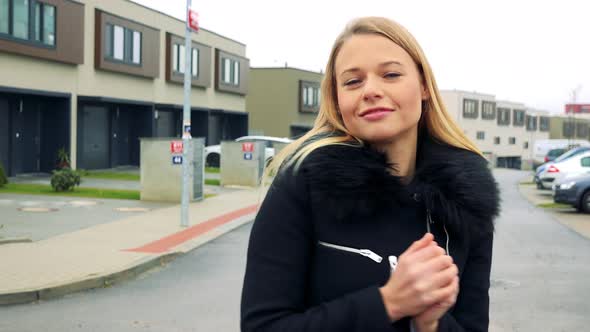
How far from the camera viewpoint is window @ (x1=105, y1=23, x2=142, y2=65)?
31484 millimetres

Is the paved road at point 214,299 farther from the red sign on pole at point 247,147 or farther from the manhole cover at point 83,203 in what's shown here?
the red sign on pole at point 247,147

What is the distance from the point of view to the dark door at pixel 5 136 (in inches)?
1015

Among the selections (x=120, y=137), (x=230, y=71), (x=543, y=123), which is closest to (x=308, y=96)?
(x=230, y=71)

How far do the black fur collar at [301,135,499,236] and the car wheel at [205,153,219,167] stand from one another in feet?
115

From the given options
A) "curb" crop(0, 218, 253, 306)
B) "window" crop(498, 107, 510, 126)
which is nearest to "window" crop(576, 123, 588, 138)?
"window" crop(498, 107, 510, 126)

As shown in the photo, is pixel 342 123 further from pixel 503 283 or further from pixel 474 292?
pixel 503 283

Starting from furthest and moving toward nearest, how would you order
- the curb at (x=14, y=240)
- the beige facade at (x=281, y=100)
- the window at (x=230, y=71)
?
the beige facade at (x=281, y=100) < the window at (x=230, y=71) < the curb at (x=14, y=240)

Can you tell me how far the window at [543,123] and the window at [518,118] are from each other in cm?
808

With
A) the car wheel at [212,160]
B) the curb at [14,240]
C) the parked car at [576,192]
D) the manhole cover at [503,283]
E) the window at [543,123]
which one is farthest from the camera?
the window at [543,123]

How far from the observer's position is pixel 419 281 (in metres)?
1.74

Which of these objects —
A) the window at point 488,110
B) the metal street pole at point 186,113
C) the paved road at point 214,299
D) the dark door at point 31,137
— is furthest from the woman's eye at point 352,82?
the window at point 488,110

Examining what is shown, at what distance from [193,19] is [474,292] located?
42.1ft

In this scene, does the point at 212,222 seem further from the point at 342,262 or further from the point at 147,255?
the point at 342,262

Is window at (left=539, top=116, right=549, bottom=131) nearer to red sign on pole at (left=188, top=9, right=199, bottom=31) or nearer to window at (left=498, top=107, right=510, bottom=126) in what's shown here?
window at (left=498, top=107, right=510, bottom=126)
